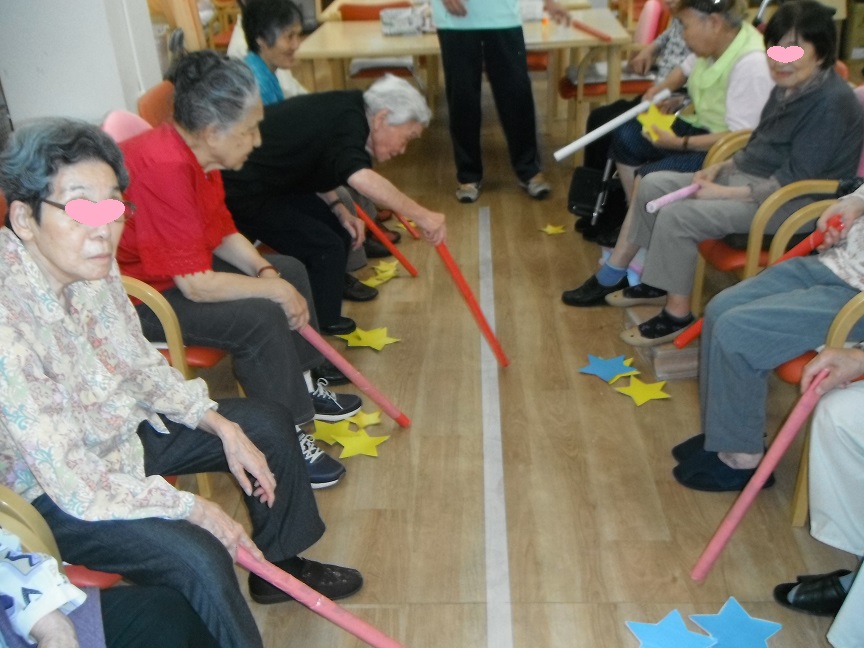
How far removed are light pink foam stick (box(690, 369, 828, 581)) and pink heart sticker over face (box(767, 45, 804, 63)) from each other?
104 centimetres

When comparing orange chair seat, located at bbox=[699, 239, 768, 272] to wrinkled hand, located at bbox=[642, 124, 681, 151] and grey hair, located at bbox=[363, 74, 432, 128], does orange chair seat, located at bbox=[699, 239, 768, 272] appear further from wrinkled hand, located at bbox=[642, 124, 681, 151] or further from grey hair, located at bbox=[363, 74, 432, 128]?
grey hair, located at bbox=[363, 74, 432, 128]

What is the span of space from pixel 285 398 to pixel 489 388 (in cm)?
80

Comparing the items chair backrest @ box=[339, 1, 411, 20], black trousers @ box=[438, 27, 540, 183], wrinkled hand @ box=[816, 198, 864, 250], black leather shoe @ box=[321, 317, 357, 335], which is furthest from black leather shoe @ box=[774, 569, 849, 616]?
chair backrest @ box=[339, 1, 411, 20]

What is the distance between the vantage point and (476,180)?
452cm

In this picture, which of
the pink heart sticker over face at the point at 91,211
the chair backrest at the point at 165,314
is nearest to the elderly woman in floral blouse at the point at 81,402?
the pink heart sticker over face at the point at 91,211

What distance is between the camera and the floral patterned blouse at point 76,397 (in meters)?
1.37

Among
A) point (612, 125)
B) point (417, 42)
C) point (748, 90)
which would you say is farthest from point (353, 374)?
point (417, 42)

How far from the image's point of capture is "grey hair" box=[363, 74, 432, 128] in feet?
8.82

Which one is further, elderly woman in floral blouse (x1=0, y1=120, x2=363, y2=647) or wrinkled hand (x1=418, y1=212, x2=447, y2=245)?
wrinkled hand (x1=418, y1=212, x2=447, y2=245)

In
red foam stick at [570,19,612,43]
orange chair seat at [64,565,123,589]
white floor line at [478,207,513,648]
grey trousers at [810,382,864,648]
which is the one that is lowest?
white floor line at [478,207,513,648]

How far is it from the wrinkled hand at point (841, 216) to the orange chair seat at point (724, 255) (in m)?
0.34

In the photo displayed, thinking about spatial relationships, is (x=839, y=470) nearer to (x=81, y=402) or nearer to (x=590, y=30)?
(x=81, y=402)

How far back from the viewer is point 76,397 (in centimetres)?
151

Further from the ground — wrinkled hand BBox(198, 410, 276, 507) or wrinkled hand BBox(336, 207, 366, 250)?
wrinkled hand BBox(198, 410, 276, 507)
